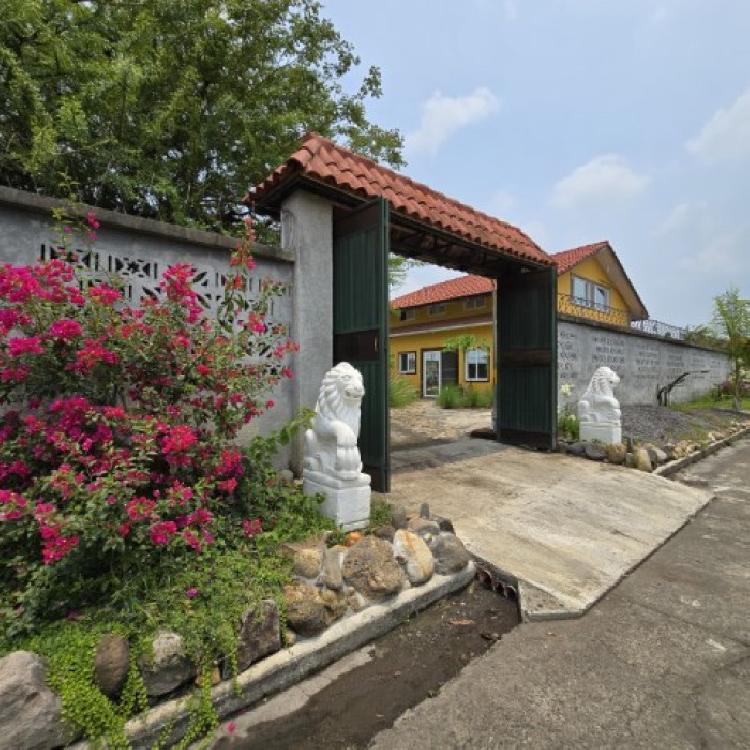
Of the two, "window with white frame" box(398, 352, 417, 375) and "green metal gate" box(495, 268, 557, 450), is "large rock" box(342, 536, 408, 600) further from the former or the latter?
"window with white frame" box(398, 352, 417, 375)

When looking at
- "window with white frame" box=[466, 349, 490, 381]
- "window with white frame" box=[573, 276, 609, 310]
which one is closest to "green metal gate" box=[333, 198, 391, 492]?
"window with white frame" box=[466, 349, 490, 381]

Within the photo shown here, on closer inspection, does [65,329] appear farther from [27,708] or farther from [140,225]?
[27,708]

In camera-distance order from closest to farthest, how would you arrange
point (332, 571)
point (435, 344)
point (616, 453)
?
point (332, 571) → point (616, 453) → point (435, 344)

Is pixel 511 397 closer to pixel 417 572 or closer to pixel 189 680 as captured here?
pixel 417 572

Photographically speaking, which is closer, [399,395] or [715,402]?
[399,395]

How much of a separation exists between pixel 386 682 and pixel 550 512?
263 centimetres

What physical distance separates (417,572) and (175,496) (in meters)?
1.57

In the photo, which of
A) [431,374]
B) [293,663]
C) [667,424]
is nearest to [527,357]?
[667,424]

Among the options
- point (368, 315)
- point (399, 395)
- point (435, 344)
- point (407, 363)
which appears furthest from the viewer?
point (407, 363)

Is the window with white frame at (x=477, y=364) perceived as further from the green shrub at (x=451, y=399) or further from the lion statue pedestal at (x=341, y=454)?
the lion statue pedestal at (x=341, y=454)

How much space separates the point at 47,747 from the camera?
1.48 meters

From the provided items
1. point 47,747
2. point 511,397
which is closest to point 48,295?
point 47,747

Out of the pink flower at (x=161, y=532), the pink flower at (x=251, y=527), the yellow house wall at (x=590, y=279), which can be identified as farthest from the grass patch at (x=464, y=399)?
the pink flower at (x=161, y=532)

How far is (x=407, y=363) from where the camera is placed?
1884 centimetres
